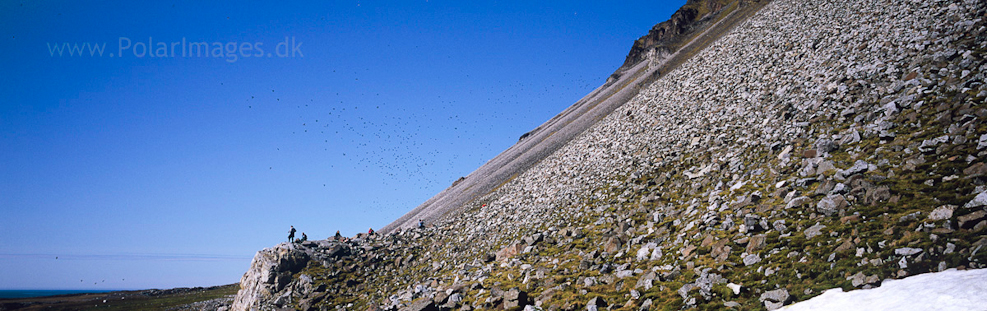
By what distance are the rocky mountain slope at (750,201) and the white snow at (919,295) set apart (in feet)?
1.34

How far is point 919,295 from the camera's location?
8562mm

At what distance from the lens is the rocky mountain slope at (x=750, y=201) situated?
1162 cm

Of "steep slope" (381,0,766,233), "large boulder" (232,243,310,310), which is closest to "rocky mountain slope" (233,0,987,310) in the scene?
"large boulder" (232,243,310,310)

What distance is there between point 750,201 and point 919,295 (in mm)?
7878

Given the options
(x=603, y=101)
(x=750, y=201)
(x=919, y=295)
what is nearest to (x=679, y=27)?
A: (x=603, y=101)

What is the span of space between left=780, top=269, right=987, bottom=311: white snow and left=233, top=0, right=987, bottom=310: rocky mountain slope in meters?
0.41

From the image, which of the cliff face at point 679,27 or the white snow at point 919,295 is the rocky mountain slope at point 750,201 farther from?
the cliff face at point 679,27

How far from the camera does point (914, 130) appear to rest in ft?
49.5

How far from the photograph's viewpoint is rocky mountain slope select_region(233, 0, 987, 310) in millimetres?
11625

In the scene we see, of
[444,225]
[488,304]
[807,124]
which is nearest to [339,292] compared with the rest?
[444,225]

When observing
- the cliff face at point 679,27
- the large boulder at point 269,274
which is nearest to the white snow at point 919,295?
the large boulder at point 269,274

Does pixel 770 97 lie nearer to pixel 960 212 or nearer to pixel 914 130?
pixel 914 130

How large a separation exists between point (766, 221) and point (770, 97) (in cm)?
1337

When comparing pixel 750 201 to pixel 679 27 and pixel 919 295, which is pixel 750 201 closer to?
pixel 919 295
